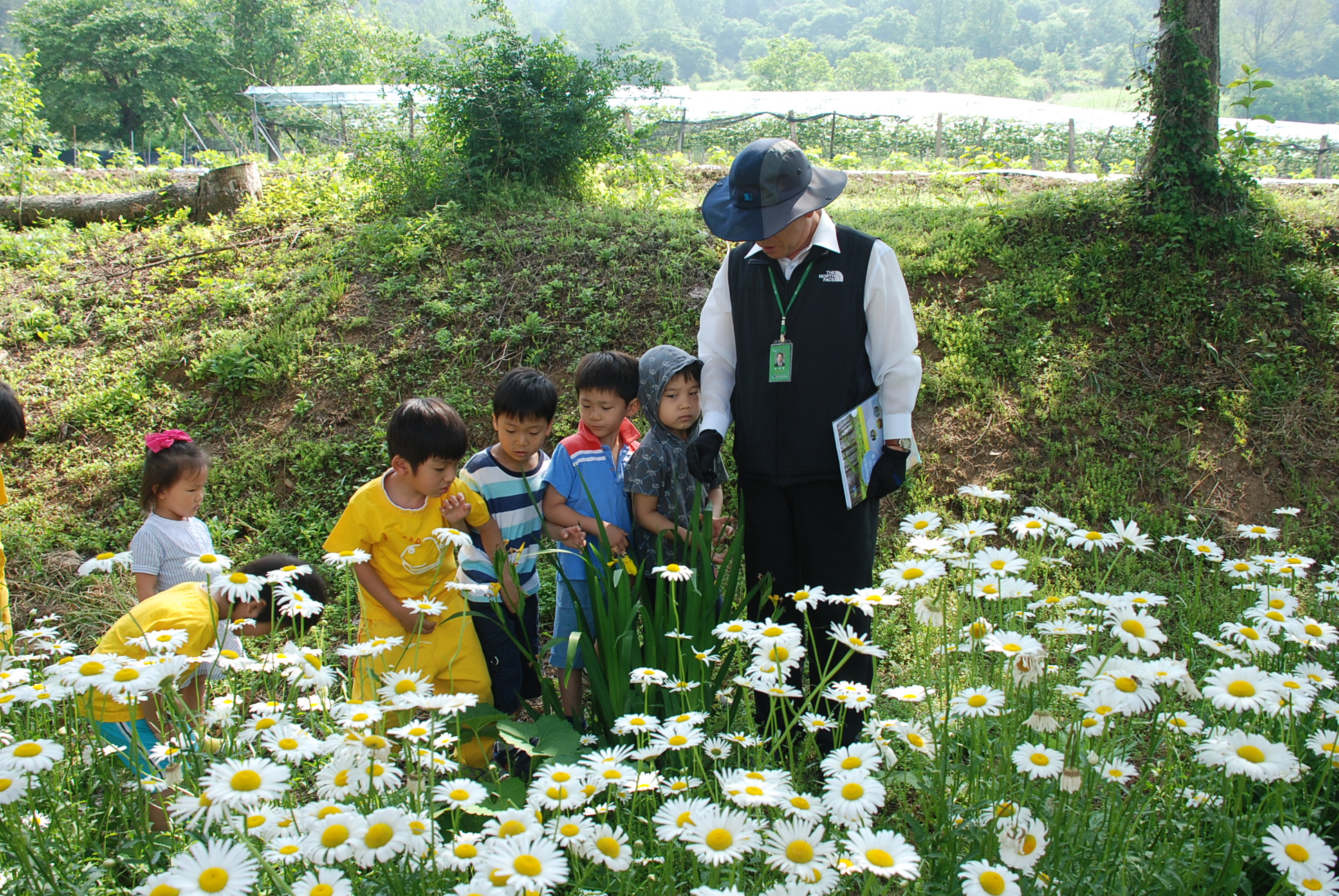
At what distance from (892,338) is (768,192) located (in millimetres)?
584

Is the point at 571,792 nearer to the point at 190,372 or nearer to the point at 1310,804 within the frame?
the point at 1310,804

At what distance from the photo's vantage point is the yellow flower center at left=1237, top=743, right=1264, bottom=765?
136cm

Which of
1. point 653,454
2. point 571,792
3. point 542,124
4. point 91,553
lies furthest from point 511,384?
point 542,124

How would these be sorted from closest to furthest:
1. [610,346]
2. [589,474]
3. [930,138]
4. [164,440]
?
1. [164,440]
2. [589,474]
3. [610,346]
4. [930,138]

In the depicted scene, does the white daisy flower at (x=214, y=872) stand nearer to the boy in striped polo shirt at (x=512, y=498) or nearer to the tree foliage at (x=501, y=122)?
the boy in striped polo shirt at (x=512, y=498)

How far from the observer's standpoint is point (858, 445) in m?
2.61

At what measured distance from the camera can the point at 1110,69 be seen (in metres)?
82.8

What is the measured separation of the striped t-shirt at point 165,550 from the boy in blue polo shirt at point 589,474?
1.12 m

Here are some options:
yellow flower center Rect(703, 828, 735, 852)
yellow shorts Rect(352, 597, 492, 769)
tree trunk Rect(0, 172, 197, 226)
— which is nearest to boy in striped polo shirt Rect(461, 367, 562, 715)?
yellow shorts Rect(352, 597, 492, 769)

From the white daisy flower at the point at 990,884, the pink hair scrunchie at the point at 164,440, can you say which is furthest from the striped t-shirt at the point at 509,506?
the white daisy flower at the point at 990,884

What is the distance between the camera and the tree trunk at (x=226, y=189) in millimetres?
8305

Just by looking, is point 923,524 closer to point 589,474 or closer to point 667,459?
point 667,459

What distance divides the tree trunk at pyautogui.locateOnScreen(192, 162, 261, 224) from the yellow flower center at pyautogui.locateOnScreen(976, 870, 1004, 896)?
29.3 ft

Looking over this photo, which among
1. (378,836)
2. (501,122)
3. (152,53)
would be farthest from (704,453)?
(152,53)
